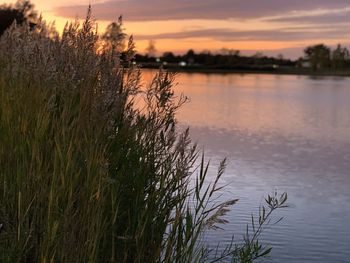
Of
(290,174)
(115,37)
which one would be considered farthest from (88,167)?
(290,174)

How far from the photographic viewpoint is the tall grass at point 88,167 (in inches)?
153

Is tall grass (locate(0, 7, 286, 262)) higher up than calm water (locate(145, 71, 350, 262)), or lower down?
higher up

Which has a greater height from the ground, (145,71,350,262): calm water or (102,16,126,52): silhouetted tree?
(102,16,126,52): silhouetted tree

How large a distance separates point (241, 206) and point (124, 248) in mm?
6478

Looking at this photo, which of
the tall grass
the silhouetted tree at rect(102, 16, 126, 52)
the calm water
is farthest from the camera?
the calm water

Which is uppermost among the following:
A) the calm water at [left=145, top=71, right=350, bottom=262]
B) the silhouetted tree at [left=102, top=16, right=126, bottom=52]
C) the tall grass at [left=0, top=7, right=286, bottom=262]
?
the silhouetted tree at [left=102, top=16, right=126, bottom=52]

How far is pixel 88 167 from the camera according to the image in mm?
3961

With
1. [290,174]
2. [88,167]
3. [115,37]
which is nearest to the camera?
[88,167]

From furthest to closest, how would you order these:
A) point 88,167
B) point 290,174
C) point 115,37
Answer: point 290,174 < point 115,37 < point 88,167

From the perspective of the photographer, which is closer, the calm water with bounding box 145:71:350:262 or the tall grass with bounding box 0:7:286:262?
the tall grass with bounding box 0:7:286:262

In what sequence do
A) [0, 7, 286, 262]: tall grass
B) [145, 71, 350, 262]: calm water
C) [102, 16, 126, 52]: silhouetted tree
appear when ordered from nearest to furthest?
1. [0, 7, 286, 262]: tall grass
2. [102, 16, 126, 52]: silhouetted tree
3. [145, 71, 350, 262]: calm water

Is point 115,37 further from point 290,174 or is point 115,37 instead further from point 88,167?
point 290,174

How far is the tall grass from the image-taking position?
12.8 ft

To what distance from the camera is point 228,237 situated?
8797mm
